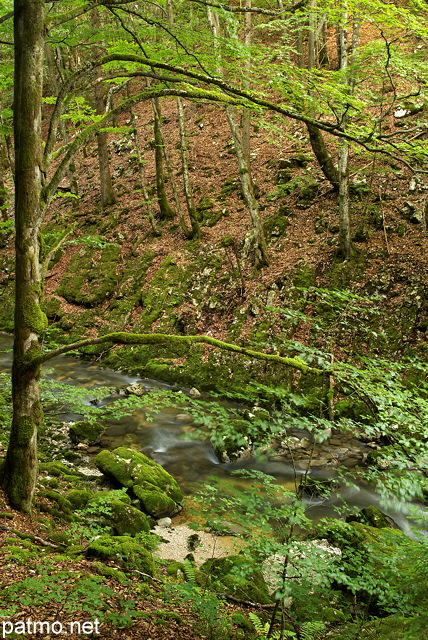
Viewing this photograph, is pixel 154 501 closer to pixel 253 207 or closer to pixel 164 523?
pixel 164 523

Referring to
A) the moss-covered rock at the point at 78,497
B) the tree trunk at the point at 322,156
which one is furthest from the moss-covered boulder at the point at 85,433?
the tree trunk at the point at 322,156

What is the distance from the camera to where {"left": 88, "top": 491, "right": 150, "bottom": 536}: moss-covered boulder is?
199 inches

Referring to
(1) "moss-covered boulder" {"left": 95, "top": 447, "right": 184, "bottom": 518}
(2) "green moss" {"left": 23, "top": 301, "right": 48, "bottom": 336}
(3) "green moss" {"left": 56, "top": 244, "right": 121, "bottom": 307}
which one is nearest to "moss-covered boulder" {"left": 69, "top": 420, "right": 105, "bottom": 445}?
(1) "moss-covered boulder" {"left": 95, "top": 447, "right": 184, "bottom": 518}

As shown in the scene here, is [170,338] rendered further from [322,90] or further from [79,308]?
[79,308]

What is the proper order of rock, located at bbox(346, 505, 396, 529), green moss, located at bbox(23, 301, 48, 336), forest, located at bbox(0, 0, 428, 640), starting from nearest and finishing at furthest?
forest, located at bbox(0, 0, 428, 640) < green moss, located at bbox(23, 301, 48, 336) < rock, located at bbox(346, 505, 396, 529)

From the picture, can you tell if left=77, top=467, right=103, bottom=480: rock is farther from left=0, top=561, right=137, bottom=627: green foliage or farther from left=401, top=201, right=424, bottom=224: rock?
left=401, top=201, right=424, bottom=224: rock

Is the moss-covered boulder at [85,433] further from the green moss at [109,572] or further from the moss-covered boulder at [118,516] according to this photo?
the green moss at [109,572]

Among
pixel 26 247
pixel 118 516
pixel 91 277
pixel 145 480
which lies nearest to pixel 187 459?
pixel 145 480

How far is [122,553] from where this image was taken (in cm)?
409

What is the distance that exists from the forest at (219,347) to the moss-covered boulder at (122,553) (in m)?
0.03

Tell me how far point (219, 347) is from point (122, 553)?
2.39m

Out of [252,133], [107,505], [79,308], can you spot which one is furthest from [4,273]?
[107,505]

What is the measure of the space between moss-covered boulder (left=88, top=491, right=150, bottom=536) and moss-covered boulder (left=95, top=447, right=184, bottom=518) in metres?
0.54

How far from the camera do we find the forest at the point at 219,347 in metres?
3.19
